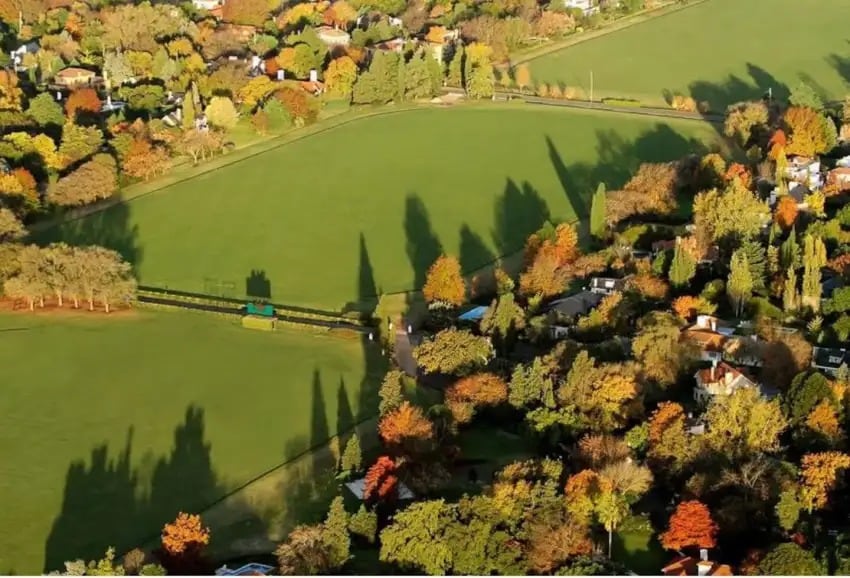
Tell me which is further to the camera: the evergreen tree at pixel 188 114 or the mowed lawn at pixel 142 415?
the evergreen tree at pixel 188 114

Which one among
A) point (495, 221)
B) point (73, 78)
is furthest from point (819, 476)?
point (73, 78)

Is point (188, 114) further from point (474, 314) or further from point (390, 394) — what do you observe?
point (390, 394)

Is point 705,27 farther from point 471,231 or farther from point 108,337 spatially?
point 108,337

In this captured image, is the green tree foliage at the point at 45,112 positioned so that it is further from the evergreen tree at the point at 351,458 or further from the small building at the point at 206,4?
the evergreen tree at the point at 351,458

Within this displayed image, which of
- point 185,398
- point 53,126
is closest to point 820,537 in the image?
point 185,398

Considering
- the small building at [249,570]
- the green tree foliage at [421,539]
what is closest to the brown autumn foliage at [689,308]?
the green tree foliage at [421,539]
